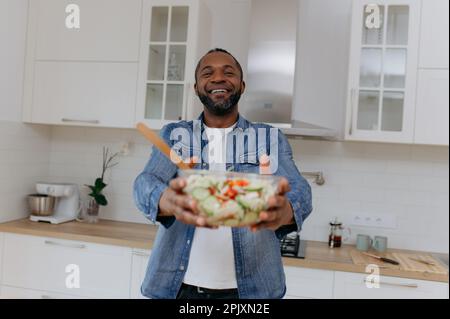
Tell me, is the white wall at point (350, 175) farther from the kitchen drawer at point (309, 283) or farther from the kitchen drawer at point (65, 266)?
the kitchen drawer at point (309, 283)

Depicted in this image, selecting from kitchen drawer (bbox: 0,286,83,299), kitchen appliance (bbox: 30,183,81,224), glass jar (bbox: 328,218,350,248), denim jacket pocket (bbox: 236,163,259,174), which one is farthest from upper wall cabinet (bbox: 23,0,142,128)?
glass jar (bbox: 328,218,350,248)

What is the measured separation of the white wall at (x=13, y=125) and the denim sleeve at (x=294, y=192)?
5.52ft

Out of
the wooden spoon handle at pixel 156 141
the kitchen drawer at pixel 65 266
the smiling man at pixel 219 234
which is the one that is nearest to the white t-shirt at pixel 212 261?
the smiling man at pixel 219 234

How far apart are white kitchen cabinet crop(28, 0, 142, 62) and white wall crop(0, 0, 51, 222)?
10cm

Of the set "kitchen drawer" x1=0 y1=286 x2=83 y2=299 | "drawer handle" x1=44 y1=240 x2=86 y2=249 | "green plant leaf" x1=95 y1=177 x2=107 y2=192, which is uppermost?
"green plant leaf" x1=95 y1=177 x2=107 y2=192

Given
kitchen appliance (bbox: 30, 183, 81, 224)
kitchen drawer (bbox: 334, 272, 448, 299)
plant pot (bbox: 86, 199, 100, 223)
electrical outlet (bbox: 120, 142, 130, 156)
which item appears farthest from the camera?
electrical outlet (bbox: 120, 142, 130, 156)

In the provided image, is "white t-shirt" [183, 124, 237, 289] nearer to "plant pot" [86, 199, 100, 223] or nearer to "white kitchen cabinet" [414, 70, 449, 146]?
"white kitchen cabinet" [414, 70, 449, 146]

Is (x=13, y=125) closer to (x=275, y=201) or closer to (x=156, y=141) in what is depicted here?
(x=156, y=141)

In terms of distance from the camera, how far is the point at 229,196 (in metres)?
0.82

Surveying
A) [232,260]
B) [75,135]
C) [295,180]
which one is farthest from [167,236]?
[75,135]

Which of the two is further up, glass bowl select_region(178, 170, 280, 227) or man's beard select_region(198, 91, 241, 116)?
man's beard select_region(198, 91, 241, 116)

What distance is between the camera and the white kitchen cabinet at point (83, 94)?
90.1 inches

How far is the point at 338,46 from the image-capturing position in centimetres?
230

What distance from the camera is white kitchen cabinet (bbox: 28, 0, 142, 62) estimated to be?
7.48ft
